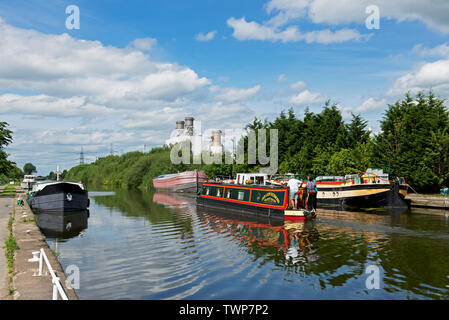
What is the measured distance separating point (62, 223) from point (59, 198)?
457cm

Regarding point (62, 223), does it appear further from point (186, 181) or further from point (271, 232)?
point (186, 181)

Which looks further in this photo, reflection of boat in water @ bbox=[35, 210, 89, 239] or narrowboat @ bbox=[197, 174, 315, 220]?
narrowboat @ bbox=[197, 174, 315, 220]

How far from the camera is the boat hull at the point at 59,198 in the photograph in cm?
2539

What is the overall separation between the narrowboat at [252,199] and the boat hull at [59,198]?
991 centimetres

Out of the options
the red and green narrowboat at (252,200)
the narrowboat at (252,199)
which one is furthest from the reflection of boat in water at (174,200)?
the red and green narrowboat at (252,200)

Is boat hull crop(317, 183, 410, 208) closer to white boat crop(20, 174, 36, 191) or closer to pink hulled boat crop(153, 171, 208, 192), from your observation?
pink hulled boat crop(153, 171, 208, 192)

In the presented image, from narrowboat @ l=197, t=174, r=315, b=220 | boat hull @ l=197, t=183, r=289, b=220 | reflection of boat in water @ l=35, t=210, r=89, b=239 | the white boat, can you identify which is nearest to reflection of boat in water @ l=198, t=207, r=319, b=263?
narrowboat @ l=197, t=174, r=315, b=220

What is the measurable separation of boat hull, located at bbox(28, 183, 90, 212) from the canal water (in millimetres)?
5521

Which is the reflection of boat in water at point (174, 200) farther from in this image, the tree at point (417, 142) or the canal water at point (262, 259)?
the tree at point (417, 142)

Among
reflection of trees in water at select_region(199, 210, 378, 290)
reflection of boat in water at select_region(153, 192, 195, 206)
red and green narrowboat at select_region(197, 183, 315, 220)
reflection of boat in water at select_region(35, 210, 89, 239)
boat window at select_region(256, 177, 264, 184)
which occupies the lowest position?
reflection of boat in water at select_region(153, 192, 195, 206)

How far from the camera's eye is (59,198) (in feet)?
83.3

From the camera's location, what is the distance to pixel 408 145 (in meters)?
33.4

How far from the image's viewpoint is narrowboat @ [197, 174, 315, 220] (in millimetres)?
21297
